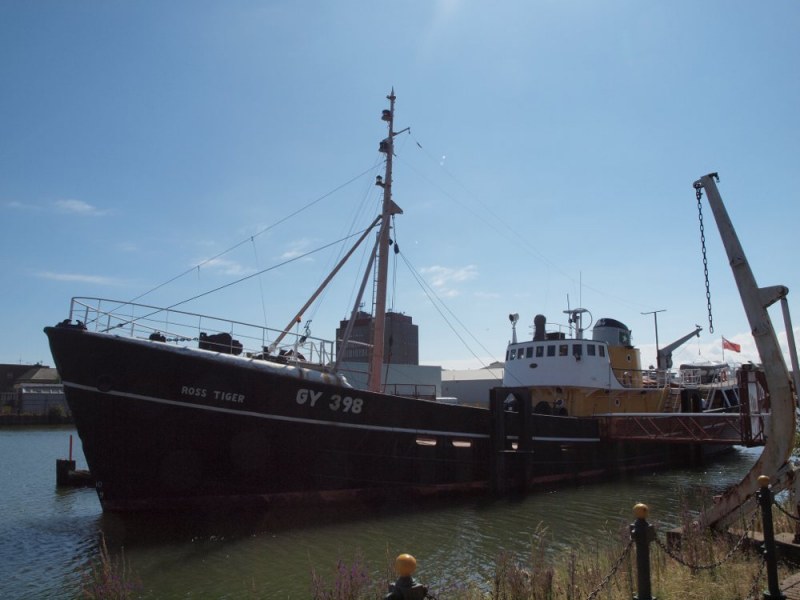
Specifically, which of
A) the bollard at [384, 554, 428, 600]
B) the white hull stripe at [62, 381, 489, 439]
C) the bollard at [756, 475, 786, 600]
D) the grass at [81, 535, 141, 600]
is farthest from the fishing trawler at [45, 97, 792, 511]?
the bollard at [384, 554, 428, 600]

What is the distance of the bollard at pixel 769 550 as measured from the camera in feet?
18.2

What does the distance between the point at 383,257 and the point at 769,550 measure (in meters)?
12.4

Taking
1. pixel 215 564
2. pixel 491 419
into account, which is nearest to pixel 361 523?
pixel 215 564

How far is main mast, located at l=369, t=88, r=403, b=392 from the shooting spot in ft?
53.1

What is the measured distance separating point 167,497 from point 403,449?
5.58 metres

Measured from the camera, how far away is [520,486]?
56.4 feet

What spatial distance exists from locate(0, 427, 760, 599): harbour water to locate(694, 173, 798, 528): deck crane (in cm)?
69

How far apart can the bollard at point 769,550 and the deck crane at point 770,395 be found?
214cm

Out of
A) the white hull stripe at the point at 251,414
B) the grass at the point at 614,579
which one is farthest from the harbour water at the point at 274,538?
the white hull stripe at the point at 251,414

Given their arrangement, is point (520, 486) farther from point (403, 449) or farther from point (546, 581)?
point (546, 581)

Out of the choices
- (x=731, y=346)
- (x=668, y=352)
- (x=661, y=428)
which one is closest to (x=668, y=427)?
(x=661, y=428)

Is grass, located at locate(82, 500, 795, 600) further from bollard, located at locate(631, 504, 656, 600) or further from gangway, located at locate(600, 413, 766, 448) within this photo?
gangway, located at locate(600, 413, 766, 448)

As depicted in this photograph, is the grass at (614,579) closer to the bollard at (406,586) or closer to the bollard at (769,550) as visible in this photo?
the bollard at (769,550)

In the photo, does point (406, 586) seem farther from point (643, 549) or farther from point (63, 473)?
point (63, 473)
